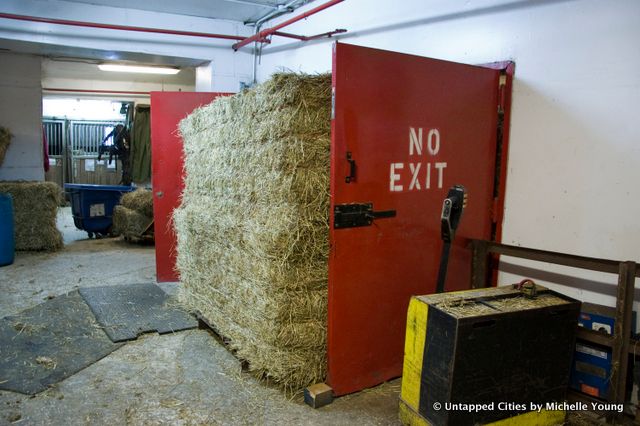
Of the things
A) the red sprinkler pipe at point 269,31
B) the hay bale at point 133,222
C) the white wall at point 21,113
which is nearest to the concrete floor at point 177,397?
the red sprinkler pipe at point 269,31

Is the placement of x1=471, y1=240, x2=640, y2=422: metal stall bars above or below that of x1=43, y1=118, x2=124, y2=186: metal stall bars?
below

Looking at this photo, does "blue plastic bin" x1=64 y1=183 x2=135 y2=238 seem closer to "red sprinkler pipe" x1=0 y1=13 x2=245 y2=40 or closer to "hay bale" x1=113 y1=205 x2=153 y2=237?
"hay bale" x1=113 y1=205 x2=153 y2=237

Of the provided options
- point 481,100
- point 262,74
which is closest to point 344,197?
point 481,100

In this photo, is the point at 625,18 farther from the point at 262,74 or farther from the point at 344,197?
the point at 262,74

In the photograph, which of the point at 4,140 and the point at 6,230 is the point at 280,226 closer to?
the point at 6,230

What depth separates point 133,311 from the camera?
4.13m

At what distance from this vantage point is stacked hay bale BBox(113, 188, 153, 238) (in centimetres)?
708

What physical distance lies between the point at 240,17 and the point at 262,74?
→ 759 mm

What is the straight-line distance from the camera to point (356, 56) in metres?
2.52

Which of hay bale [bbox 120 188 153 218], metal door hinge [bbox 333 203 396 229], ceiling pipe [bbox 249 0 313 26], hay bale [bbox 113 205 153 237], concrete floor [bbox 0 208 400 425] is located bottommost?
concrete floor [bbox 0 208 400 425]

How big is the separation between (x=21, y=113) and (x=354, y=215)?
643cm

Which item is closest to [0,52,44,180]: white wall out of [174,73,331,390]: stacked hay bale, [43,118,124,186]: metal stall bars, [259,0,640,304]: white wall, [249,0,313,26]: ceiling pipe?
[249,0,313,26]: ceiling pipe

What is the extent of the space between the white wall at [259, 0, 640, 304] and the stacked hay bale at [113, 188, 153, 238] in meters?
5.24

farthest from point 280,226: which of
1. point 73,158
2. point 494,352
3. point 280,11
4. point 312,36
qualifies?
point 73,158
